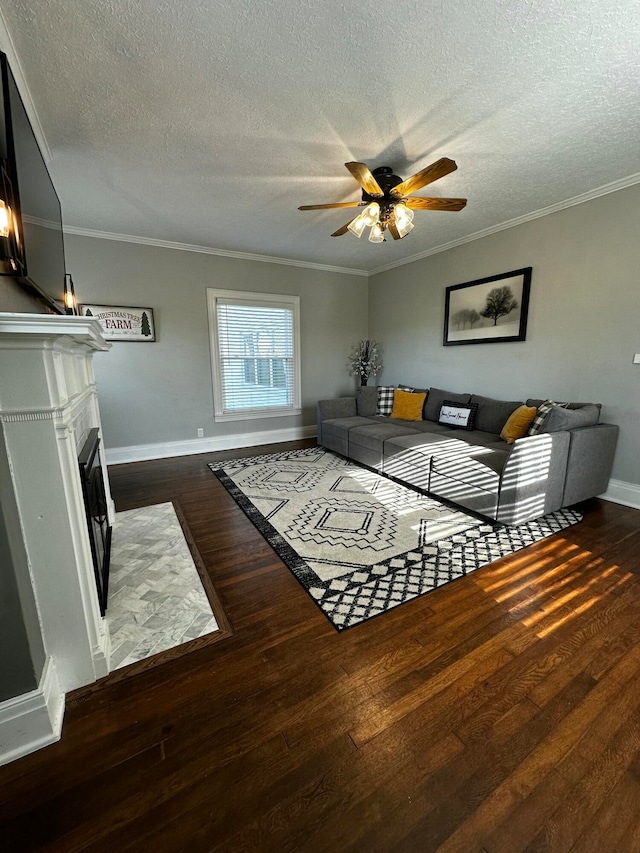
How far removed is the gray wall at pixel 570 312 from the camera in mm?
2932

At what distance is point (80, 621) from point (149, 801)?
2.09 feet

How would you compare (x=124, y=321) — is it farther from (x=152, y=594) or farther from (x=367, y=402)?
(x=152, y=594)

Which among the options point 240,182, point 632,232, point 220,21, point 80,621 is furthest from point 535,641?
point 240,182

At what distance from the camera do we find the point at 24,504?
1188 mm

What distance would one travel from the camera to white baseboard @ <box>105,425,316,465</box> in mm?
4332

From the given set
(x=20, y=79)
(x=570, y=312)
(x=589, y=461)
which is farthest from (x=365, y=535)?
(x=20, y=79)

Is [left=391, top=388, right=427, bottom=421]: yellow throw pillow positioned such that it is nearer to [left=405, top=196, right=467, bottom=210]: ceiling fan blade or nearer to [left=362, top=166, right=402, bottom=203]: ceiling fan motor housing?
[left=405, top=196, right=467, bottom=210]: ceiling fan blade

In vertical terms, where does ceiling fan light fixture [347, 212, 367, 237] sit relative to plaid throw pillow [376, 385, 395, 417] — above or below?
above

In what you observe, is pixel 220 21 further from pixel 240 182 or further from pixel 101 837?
pixel 101 837

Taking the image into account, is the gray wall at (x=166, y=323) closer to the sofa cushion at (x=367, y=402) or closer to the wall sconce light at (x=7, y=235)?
the sofa cushion at (x=367, y=402)

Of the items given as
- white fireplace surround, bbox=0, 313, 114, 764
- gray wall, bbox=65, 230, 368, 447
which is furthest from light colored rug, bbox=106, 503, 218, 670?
gray wall, bbox=65, 230, 368, 447

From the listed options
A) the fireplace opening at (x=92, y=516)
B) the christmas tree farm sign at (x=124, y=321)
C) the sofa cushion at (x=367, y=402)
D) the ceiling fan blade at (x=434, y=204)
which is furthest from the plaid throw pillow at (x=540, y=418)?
the christmas tree farm sign at (x=124, y=321)

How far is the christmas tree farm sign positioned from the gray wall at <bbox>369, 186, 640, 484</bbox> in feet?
11.1

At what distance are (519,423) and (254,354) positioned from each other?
3482 mm
